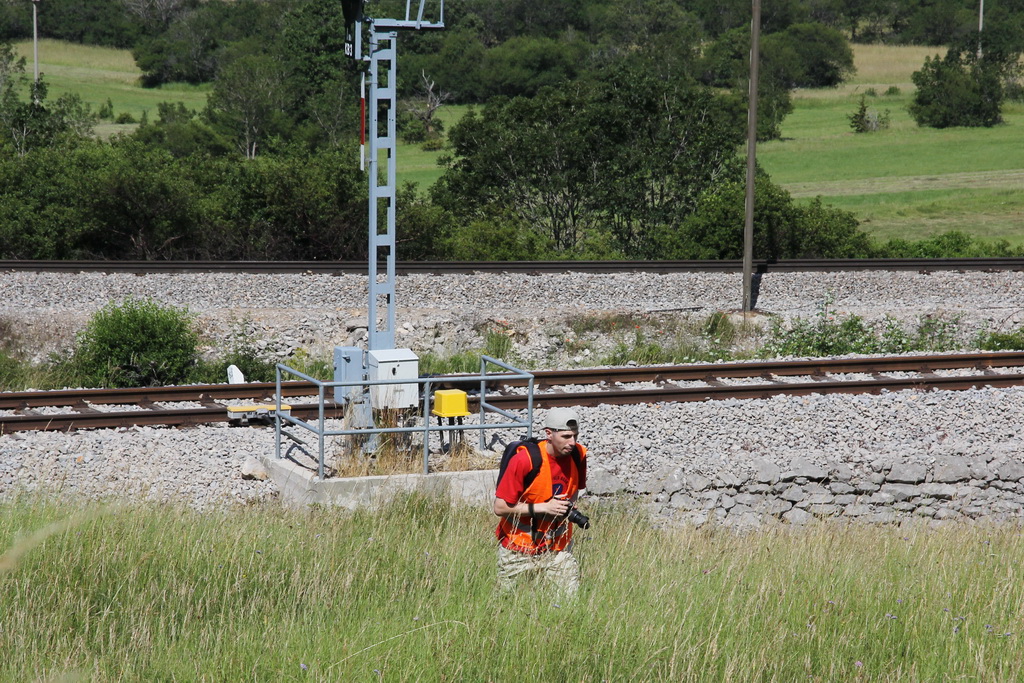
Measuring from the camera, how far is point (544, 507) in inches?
248

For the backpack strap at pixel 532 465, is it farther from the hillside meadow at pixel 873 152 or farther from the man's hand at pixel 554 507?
the hillside meadow at pixel 873 152

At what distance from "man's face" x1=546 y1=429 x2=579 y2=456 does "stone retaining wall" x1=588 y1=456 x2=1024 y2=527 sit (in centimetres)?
423

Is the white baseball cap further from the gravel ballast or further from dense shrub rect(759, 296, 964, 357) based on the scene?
dense shrub rect(759, 296, 964, 357)

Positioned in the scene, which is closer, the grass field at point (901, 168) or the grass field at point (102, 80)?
the grass field at point (901, 168)

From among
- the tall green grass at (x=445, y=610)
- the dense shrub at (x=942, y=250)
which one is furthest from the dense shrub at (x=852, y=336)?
the tall green grass at (x=445, y=610)

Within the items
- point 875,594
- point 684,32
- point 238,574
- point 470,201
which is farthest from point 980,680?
point 684,32

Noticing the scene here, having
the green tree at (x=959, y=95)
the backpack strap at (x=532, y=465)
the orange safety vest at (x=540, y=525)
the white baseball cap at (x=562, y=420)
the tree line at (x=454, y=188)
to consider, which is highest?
the green tree at (x=959, y=95)

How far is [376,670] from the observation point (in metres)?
5.15

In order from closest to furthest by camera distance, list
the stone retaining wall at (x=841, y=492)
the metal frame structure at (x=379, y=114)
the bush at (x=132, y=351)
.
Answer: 1. the metal frame structure at (x=379, y=114)
2. the stone retaining wall at (x=841, y=492)
3. the bush at (x=132, y=351)

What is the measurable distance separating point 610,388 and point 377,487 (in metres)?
5.91

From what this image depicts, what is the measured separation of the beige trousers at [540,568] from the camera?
6410 millimetres

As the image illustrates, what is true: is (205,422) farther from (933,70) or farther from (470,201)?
(933,70)

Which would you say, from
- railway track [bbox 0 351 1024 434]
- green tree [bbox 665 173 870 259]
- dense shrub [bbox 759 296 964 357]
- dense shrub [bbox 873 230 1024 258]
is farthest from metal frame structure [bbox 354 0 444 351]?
dense shrub [bbox 873 230 1024 258]

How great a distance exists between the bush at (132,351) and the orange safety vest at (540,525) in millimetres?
10476
